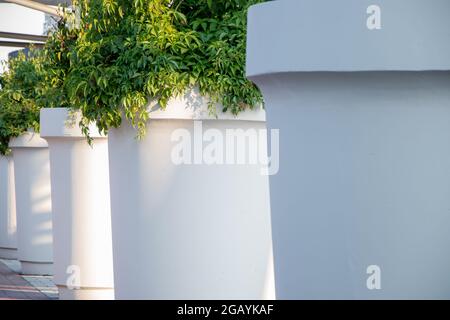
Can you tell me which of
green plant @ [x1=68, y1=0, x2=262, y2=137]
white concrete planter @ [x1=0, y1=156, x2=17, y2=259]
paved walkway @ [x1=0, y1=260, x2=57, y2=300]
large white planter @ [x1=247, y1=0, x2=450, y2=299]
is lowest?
paved walkway @ [x1=0, y1=260, x2=57, y2=300]

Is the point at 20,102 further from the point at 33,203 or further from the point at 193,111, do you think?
the point at 193,111

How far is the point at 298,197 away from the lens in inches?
Answer: 103

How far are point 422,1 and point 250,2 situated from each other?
2.38 m

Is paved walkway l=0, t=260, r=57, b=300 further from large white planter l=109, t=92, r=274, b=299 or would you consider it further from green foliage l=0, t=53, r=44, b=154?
large white planter l=109, t=92, r=274, b=299

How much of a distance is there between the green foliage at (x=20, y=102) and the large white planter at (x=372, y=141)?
7768mm

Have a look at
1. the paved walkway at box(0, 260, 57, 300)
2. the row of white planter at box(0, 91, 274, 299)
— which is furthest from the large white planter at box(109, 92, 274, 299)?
the paved walkway at box(0, 260, 57, 300)

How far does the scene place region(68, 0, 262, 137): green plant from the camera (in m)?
4.48

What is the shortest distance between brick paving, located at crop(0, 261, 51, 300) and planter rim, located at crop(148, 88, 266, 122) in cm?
430

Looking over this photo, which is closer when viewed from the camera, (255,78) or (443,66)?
(443,66)

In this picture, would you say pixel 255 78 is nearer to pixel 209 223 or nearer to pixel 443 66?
pixel 443 66

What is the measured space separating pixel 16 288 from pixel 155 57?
5444 millimetres

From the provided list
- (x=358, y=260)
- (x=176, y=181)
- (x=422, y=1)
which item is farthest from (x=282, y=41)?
(x=176, y=181)

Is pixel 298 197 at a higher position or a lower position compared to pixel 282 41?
lower

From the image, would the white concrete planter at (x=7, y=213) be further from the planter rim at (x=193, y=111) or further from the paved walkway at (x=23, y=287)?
the planter rim at (x=193, y=111)
